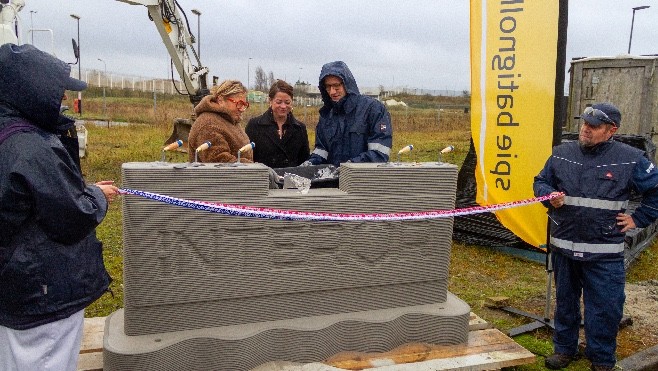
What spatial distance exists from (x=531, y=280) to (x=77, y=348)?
524 centimetres

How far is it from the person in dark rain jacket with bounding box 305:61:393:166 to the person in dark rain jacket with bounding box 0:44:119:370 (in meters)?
2.40

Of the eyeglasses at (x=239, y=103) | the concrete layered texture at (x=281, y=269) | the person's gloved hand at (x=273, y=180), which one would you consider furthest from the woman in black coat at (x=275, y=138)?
the concrete layered texture at (x=281, y=269)

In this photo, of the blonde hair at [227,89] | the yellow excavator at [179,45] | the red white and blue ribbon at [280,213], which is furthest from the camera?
the yellow excavator at [179,45]

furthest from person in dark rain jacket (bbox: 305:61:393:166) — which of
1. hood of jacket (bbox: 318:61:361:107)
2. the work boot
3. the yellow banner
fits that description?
the work boot

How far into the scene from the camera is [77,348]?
2.60 meters

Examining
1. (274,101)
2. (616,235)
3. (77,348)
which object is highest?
(274,101)

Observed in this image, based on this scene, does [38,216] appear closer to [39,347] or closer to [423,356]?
[39,347]

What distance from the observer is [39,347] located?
240 cm

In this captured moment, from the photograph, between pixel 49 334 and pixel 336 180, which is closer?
pixel 49 334

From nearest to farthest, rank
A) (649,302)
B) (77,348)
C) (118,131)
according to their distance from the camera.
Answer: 1. (77,348)
2. (649,302)
3. (118,131)

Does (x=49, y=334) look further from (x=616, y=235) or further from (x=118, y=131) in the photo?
(x=118, y=131)

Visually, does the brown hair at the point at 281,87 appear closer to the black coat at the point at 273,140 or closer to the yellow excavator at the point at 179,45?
the black coat at the point at 273,140

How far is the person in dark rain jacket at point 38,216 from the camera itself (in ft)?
7.27

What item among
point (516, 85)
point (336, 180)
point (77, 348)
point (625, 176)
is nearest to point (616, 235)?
Answer: point (625, 176)
